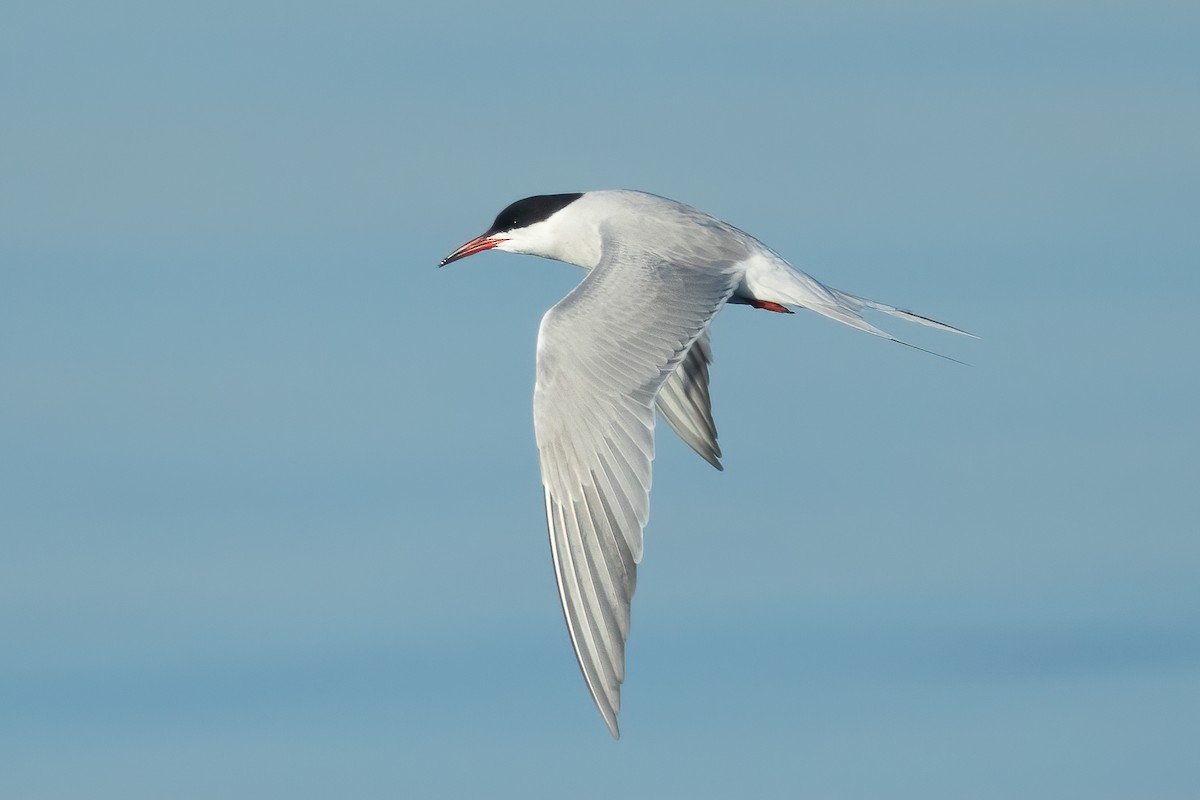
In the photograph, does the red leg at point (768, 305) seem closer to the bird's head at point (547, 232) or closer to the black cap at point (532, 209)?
the bird's head at point (547, 232)

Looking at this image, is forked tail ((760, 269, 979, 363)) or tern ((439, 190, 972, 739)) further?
forked tail ((760, 269, 979, 363))

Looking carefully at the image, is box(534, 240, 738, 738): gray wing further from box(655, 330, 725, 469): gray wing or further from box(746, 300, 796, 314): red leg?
box(655, 330, 725, 469): gray wing

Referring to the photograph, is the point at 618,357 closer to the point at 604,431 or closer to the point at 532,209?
the point at 604,431

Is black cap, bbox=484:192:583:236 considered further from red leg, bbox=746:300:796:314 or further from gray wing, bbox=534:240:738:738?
gray wing, bbox=534:240:738:738

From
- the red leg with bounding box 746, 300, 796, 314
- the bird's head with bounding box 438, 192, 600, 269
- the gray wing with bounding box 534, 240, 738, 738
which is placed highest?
the bird's head with bounding box 438, 192, 600, 269

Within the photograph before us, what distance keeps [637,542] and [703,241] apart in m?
2.62

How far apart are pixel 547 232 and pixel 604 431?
286cm

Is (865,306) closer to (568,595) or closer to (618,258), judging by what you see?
(618,258)

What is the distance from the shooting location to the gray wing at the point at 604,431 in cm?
815

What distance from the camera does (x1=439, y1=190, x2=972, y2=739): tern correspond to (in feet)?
27.0

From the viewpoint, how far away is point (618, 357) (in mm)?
8961

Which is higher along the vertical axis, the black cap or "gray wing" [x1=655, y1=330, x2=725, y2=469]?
the black cap

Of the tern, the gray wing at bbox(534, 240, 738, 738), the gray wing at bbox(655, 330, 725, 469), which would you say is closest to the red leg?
the tern

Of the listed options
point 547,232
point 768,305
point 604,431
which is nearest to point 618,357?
point 604,431
